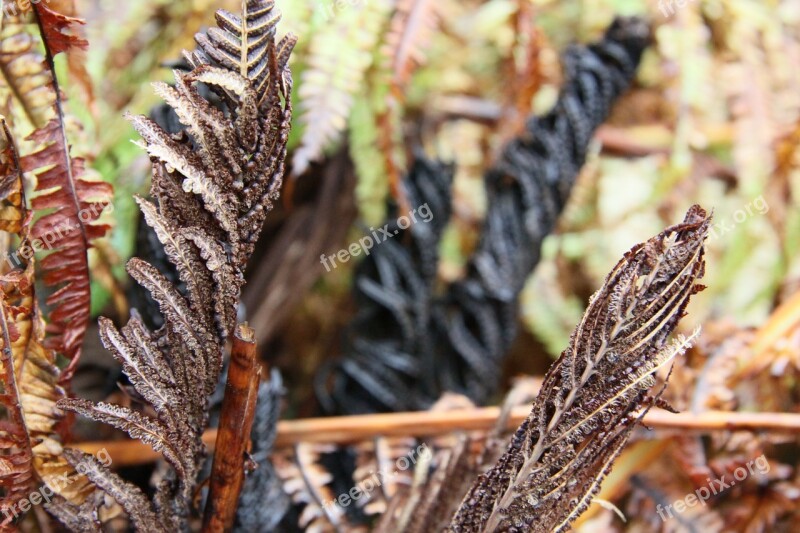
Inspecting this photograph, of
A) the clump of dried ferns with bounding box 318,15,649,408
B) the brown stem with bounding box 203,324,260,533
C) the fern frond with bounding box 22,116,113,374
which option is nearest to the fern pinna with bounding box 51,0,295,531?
the brown stem with bounding box 203,324,260,533

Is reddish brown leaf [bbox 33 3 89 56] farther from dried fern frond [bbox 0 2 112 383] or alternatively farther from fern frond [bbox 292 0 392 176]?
fern frond [bbox 292 0 392 176]

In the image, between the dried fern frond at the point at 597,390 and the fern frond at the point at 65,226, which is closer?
the dried fern frond at the point at 597,390

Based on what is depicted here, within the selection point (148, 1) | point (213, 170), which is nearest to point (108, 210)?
point (213, 170)

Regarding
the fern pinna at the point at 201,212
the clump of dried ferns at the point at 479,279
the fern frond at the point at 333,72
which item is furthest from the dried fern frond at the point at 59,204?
the clump of dried ferns at the point at 479,279

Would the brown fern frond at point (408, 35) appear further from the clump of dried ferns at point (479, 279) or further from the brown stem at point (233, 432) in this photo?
the brown stem at point (233, 432)

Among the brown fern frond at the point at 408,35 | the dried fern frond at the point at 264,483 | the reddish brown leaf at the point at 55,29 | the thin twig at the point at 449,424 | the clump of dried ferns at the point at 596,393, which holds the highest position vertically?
the reddish brown leaf at the point at 55,29

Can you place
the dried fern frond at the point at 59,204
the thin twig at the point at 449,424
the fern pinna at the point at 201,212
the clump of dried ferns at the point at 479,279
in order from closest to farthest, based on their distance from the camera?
1. the fern pinna at the point at 201,212
2. the dried fern frond at the point at 59,204
3. the thin twig at the point at 449,424
4. the clump of dried ferns at the point at 479,279

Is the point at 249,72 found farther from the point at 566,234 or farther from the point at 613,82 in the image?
Answer: the point at 566,234
